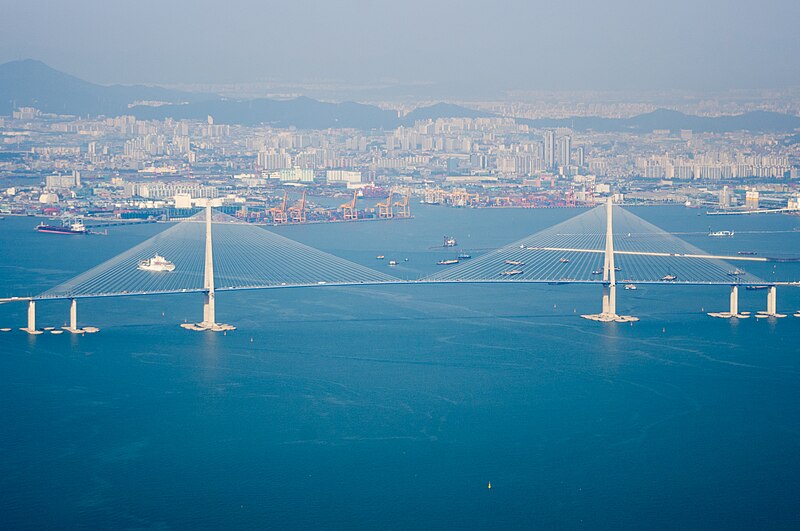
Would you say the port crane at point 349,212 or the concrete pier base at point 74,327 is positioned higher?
the port crane at point 349,212

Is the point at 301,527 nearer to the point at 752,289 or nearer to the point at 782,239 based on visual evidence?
the point at 752,289

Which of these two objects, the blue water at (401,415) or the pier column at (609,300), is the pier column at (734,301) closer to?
the blue water at (401,415)

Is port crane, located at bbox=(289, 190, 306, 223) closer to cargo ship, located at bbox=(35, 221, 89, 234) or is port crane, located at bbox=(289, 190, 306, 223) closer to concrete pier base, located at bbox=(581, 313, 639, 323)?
cargo ship, located at bbox=(35, 221, 89, 234)

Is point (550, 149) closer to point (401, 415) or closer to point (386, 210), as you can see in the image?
point (386, 210)

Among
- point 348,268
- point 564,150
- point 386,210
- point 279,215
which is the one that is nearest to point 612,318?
point 348,268

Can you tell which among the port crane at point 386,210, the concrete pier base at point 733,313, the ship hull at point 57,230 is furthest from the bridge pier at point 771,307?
the port crane at point 386,210

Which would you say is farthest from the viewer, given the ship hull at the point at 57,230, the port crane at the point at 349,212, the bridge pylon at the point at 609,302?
the port crane at the point at 349,212

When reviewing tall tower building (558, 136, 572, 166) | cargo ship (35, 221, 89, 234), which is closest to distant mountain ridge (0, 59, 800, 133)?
tall tower building (558, 136, 572, 166)
